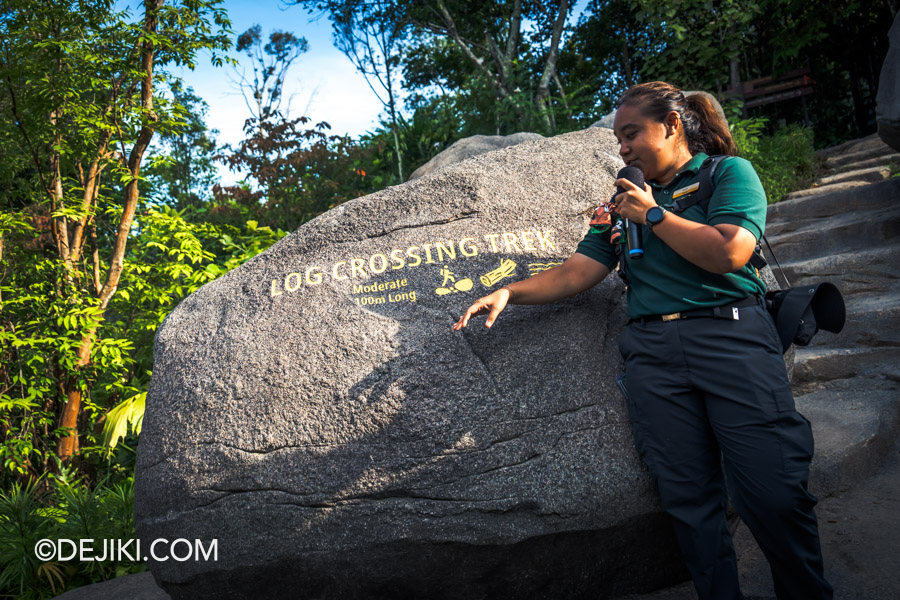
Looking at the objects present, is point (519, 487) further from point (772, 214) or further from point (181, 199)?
point (181, 199)

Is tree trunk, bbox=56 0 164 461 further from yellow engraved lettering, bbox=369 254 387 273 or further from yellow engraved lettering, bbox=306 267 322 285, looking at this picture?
yellow engraved lettering, bbox=369 254 387 273

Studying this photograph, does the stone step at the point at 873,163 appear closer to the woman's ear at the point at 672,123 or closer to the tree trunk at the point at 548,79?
the tree trunk at the point at 548,79

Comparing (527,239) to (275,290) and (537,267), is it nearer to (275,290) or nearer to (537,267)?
(537,267)

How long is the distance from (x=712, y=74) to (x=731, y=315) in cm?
926

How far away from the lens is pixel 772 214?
676 centimetres

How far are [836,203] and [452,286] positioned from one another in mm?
5382

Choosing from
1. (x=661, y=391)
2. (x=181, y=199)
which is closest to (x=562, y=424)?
(x=661, y=391)

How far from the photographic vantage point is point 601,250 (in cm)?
238

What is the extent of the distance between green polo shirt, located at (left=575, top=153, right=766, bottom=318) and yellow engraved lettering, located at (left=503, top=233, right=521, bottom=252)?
0.74 m

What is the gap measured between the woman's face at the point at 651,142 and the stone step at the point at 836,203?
16.3 ft

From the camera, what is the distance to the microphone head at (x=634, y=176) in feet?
6.59

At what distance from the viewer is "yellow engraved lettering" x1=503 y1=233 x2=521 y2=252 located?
2.87 meters

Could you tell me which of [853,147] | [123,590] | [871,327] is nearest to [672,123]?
[871,327]

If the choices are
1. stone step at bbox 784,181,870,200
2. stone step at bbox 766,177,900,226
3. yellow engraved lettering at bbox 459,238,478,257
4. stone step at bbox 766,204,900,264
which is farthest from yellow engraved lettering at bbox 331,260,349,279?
stone step at bbox 784,181,870,200
